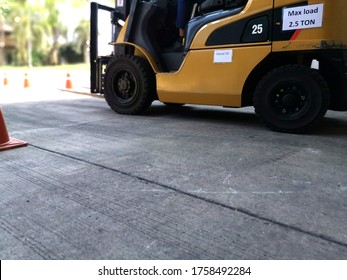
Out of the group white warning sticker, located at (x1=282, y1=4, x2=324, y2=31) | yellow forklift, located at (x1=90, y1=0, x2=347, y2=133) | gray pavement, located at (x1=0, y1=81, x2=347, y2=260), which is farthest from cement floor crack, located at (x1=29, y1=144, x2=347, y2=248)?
white warning sticker, located at (x1=282, y1=4, x2=324, y2=31)

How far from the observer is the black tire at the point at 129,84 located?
5.99 meters

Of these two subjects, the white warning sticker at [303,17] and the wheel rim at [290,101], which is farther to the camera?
the wheel rim at [290,101]

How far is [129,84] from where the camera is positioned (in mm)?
6258

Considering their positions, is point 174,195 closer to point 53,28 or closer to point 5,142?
point 5,142

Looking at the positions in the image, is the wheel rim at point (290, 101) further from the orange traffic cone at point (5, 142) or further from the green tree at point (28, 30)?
the green tree at point (28, 30)

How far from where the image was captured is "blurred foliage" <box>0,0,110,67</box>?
1554 inches

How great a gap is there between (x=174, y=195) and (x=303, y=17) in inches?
117

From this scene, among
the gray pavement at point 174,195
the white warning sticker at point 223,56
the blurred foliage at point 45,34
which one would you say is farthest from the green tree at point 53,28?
the gray pavement at point 174,195

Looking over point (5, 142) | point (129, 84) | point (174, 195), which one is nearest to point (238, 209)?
point (174, 195)

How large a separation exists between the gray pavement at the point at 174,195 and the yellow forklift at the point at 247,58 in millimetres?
552

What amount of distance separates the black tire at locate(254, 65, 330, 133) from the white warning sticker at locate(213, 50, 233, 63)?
566 millimetres

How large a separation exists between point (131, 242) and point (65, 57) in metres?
45.4

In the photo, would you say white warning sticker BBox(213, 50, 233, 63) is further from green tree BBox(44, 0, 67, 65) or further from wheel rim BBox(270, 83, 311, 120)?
green tree BBox(44, 0, 67, 65)
